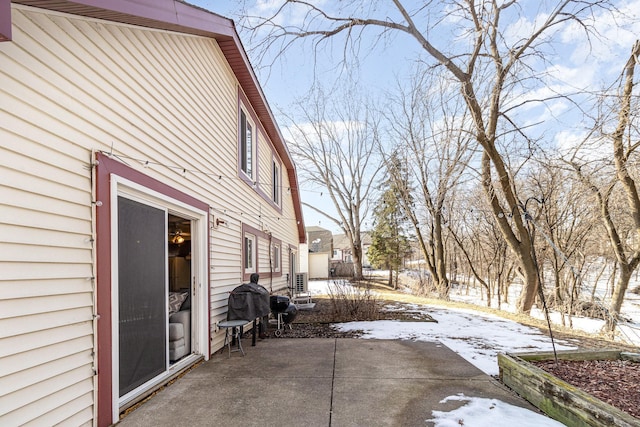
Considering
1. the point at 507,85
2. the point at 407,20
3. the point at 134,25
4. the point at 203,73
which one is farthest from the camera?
the point at 507,85

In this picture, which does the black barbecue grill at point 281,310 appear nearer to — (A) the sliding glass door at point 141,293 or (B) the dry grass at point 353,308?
(B) the dry grass at point 353,308

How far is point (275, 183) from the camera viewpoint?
11617 mm

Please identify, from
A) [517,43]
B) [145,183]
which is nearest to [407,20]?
[517,43]

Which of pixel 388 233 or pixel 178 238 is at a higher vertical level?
pixel 178 238

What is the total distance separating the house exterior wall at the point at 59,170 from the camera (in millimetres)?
2326

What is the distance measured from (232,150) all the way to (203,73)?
155cm

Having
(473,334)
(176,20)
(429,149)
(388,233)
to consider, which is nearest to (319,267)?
(388,233)

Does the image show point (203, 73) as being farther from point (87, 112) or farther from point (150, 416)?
point (150, 416)

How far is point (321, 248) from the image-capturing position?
4294 cm

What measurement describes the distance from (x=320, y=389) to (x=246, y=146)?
17.8ft

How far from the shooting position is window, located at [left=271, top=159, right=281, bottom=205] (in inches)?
441

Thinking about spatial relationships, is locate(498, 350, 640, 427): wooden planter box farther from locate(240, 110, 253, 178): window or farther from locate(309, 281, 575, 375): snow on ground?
locate(240, 110, 253, 178): window

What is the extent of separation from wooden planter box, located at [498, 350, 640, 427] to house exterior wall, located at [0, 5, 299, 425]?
3.64 m

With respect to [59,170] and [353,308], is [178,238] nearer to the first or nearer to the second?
[353,308]
